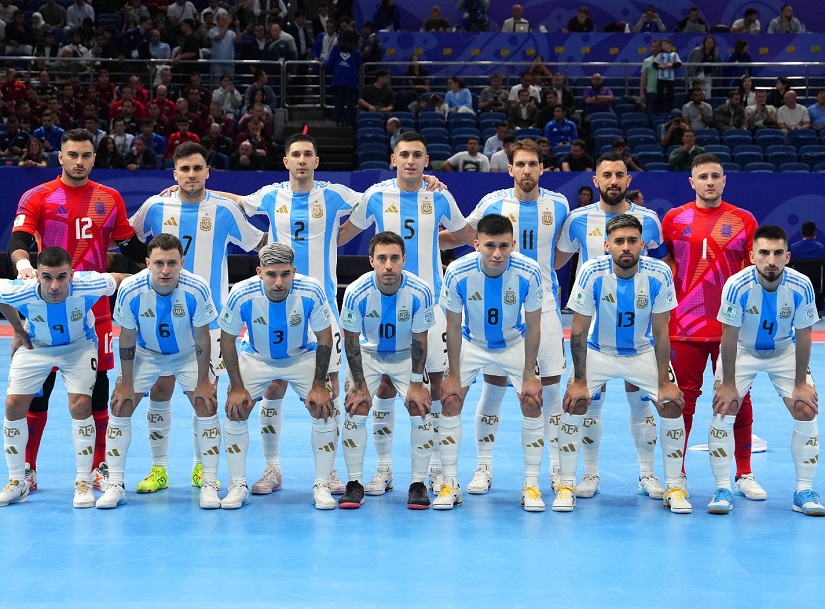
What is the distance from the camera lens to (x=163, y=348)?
26.1 ft

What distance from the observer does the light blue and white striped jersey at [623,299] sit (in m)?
7.84

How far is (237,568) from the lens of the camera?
653 cm

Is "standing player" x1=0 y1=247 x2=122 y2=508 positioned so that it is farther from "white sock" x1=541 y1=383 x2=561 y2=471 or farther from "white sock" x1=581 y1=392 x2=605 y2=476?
"white sock" x1=581 y1=392 x2=605 y2=476

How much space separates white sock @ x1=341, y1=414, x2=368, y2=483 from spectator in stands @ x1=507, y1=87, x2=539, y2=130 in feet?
44.1

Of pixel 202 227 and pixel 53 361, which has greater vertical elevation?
pixel 202 227

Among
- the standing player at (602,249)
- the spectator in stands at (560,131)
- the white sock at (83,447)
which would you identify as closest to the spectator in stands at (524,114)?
the spectator in stands at (560,131)

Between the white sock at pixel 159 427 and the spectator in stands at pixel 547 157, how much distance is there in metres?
12.1

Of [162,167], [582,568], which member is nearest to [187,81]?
[162,167]

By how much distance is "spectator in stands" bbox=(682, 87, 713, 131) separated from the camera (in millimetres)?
21156

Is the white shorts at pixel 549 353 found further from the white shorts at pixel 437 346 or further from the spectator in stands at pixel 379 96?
the spectator in stands at pixel 379 96

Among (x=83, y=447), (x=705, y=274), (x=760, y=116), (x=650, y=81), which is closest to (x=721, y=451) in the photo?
(x=705, y=274)

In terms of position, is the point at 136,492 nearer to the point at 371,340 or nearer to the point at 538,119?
the point at 371,340

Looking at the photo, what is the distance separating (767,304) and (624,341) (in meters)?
1.10

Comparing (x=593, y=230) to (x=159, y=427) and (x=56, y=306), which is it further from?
(x=56, y=306)
